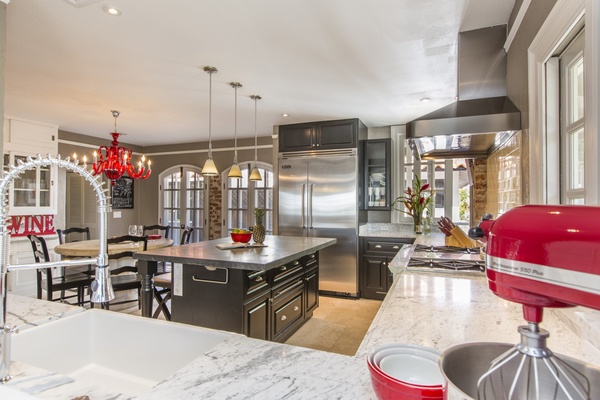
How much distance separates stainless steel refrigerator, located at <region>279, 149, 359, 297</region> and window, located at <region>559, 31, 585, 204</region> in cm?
318

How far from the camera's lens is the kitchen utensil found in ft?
1.22

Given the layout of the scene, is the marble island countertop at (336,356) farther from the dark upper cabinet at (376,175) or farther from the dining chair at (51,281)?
the dark upper cabinet at (376,175)

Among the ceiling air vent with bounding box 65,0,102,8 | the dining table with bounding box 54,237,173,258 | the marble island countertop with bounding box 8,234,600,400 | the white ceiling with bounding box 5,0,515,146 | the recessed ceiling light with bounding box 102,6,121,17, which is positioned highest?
the white ceiling with bounding box 5,0,515,146

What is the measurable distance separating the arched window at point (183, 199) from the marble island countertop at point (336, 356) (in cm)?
528

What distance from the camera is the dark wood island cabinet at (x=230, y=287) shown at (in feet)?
7.75

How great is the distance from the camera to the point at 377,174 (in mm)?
5051

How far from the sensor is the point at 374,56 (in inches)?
107

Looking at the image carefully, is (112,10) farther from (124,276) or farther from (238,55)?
(124,276)

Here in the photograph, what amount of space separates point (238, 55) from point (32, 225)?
4.30 meters

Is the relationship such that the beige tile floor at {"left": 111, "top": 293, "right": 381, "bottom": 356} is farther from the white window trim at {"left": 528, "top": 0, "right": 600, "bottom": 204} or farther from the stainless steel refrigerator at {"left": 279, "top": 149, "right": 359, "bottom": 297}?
the white window trim at {"left": 528, "top": 0, "right": 600, "bottom": 204}

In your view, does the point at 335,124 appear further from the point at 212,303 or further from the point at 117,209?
the point at 117,209

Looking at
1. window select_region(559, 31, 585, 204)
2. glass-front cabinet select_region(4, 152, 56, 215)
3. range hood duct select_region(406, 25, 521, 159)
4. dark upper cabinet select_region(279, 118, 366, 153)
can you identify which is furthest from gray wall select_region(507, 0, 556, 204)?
glass-front cabinet select_region(4, 152, 56, 215)

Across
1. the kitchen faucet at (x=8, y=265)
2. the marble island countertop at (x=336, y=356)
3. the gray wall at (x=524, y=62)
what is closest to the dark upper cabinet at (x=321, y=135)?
the gray wall at (x=524, y=62)

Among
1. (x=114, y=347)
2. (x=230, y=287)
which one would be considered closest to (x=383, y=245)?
(x=230, y=287)
